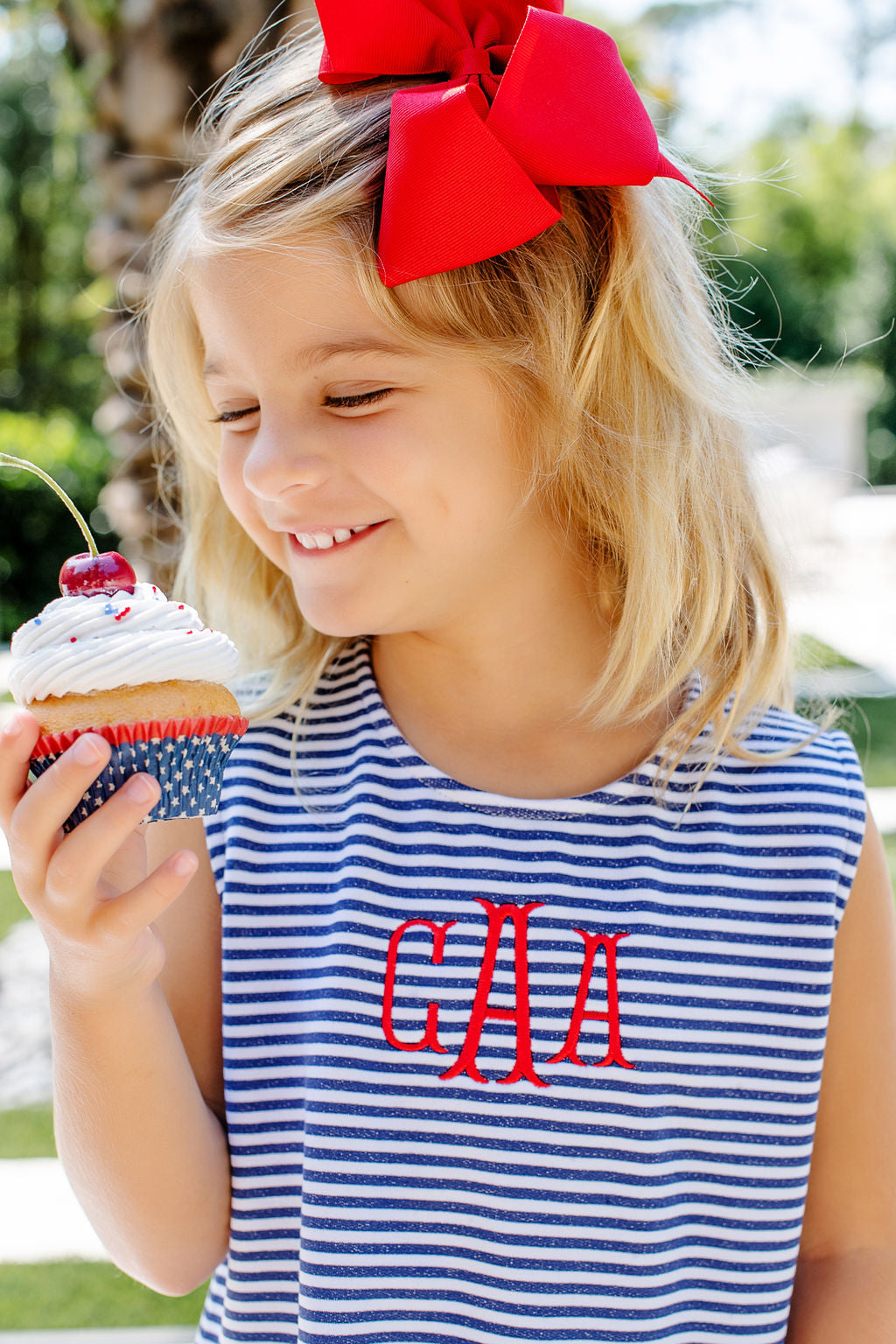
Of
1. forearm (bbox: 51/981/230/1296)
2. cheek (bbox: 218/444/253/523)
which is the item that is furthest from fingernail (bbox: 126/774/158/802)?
cheek (bbox: 218/444/253/523)

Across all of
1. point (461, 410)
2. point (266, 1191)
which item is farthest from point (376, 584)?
point (266, 1191)

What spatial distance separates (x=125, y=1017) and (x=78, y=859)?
0.26 m

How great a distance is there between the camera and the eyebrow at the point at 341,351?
1458 millimetres

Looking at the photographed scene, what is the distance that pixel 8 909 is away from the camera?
5574mm

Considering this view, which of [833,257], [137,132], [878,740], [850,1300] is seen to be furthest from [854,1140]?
[833,257]

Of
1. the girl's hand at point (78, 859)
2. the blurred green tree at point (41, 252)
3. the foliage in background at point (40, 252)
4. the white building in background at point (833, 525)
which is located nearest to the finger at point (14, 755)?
the girl's hand at point (78, 859)

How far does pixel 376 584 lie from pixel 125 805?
454 mm

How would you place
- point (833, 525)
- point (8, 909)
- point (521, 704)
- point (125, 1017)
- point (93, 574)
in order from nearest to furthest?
1. point (125, 1017)
2. point (93, 574)
3. point (521, 704)
4. point (8, 909)
5. point (833, 525)

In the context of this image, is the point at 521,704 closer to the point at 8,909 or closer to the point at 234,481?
the point at 234,481

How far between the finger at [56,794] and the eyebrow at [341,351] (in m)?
0.54

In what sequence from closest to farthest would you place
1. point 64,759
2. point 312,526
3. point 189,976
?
point 64,759
point 312,526
point 189,976

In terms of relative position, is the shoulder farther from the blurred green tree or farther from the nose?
the blurred green tree

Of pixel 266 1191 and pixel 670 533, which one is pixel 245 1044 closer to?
pixel 266 1191

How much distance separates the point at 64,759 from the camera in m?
1.23
